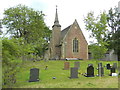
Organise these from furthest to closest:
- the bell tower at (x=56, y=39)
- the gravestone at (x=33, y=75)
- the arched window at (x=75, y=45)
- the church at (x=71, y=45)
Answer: the bell tower at (x=56, y=39) < the arched window at (x=75, y=45) < the church at (x=71, y=45) < the gravestone at (x=33, y=75)

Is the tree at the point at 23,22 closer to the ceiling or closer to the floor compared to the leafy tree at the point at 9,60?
closer to the ceiling

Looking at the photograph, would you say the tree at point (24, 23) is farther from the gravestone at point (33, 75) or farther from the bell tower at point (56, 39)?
the gravestone at point (33, 75)

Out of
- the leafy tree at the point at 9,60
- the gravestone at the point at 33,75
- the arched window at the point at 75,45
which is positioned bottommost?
the gravestone at the point at 33,75

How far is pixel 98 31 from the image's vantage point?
18.2 meters

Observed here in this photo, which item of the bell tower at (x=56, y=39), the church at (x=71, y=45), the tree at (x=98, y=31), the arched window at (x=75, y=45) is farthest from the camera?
the bell tower at (x=56, y=39)

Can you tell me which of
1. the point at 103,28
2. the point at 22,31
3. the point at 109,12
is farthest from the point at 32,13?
the point at 109,12

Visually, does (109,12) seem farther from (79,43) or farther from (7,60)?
(7,60)

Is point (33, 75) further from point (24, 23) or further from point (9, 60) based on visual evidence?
point (24, 23)

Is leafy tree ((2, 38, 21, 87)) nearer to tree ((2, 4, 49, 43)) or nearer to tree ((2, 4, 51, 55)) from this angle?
tree ((2, 4, 51, 55))

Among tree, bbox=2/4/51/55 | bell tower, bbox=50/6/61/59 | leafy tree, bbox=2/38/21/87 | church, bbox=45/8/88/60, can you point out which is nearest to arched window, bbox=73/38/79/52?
church, bbox=45/8/88/60


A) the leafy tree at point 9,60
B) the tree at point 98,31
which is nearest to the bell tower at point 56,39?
the tree at point 98,31

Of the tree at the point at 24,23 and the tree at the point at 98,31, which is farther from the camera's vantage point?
the tree at the point at 24,23

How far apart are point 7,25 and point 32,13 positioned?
5.89m

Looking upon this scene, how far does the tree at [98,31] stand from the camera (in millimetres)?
17805
